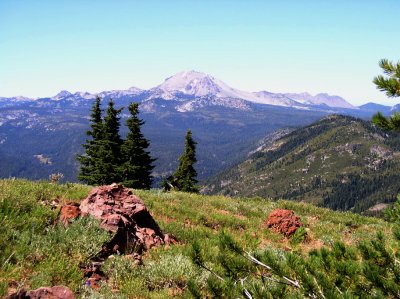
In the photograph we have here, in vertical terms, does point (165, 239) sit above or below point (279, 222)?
above

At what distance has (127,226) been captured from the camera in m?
9.18

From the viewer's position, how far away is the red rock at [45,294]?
4465 millimetres

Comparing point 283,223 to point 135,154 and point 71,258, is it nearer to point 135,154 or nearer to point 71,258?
point 71,258

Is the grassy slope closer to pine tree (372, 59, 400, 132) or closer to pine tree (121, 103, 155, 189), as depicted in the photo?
pine tree (372, 59, 400, 132)

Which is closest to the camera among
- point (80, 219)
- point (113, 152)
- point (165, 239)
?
point (80, 219)

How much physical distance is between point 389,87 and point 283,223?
886cm

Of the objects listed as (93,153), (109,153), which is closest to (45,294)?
(109,153)

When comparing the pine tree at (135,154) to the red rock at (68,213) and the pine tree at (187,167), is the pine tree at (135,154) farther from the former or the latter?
the red rock at (68,213)

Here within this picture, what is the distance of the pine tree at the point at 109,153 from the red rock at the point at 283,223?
118 feet

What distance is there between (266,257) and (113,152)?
47635mm

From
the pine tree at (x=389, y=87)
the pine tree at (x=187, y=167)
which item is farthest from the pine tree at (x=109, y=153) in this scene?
the pine tree at (x=389, y=87)

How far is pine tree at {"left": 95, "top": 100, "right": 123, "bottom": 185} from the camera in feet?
159

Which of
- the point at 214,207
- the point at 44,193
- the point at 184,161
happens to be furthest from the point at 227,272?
the point at 184,161

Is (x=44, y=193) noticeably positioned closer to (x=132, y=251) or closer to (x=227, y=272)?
(x=132, y=251)
